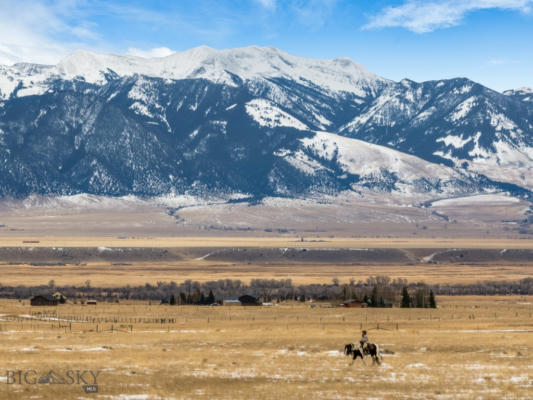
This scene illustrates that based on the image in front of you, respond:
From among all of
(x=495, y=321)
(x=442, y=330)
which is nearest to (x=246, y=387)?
(x=442, y=330)

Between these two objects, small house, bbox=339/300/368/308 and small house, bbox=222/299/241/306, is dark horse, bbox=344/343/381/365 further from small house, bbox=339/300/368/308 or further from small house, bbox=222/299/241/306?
small house, bbox=222/299/241/306

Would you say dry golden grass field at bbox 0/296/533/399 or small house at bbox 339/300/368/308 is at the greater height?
small house at bbox 339/300/368/308

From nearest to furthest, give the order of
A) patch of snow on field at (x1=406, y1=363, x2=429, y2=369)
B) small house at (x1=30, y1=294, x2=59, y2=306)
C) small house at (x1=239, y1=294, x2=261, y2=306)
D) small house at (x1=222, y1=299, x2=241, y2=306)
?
patch of snow on field at (x1=406, y1=363, x2=429, y2=369) → small house at (x1=30, y1=294, x2=59, y2=306) → small house at (x1=239, y1=294, x2=261, y2=306) → small house at (x1=222, y1=299, x2=241, y2=306)

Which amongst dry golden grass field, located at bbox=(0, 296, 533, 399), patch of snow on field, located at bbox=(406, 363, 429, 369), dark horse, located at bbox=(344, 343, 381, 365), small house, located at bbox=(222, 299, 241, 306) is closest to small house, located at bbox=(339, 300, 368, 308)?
small house, located at bbox=(222, 299, 241, 306)

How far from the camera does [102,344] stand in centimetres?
6612

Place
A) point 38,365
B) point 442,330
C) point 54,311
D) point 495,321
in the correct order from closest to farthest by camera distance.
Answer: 1. point 38,365
2. point 442,330
3. point 495,321
4. point 54,311

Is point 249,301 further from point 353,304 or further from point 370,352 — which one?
point 370,352

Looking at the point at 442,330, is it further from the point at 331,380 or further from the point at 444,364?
the point at 331,380

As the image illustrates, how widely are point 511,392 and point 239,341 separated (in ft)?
96.5

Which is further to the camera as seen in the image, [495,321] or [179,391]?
[495,321]

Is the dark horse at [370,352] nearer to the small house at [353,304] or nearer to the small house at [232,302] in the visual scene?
the small house at [353,304]

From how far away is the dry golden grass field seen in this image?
4409 cm

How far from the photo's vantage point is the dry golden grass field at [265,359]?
44094 millimetres

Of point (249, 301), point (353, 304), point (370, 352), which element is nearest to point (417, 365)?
point (370, 352)
